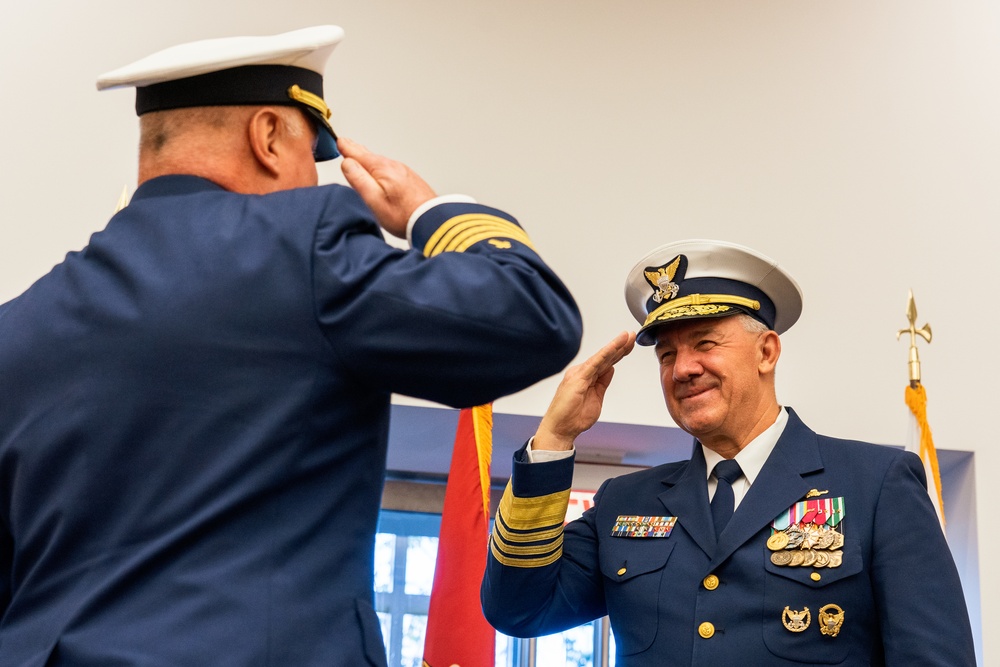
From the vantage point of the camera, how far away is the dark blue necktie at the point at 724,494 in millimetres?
2016

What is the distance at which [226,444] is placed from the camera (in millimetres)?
1055

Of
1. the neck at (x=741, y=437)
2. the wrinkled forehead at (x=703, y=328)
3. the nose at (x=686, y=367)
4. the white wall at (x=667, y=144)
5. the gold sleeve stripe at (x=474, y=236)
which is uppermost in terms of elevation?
the white wall at (x=667, y=144)

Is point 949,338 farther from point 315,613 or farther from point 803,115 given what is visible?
point 315,613

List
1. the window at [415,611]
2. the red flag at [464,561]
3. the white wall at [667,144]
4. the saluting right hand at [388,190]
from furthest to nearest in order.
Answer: the window at [415,611] → the white wall at [667,144] → the red flag at [464,561] → the saluting right hand at [388,190]

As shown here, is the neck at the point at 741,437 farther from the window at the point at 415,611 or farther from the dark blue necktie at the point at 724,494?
the window at the point at 415,611

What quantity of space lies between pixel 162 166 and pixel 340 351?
0.33m

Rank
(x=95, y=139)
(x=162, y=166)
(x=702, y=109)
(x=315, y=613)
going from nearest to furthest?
(x=315, y=613) → (x=162, y=166) → (x=95, y=139) → (x=702, y=109)

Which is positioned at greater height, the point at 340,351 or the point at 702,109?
the point at 702,109

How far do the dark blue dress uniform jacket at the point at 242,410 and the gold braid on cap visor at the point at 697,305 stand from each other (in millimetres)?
1072

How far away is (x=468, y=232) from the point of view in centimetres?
115

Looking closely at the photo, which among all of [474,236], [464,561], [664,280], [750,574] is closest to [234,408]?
[474,236]

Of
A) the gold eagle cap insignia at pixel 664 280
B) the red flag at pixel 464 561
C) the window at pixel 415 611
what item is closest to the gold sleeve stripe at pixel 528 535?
the gold eagle cap insignia at pixel 664 280

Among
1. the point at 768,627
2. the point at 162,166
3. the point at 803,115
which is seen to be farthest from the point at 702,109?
the point at 162,166

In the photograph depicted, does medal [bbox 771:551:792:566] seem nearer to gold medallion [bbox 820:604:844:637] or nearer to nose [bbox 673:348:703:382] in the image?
gold medallion [bbox 820:604:844:637]
